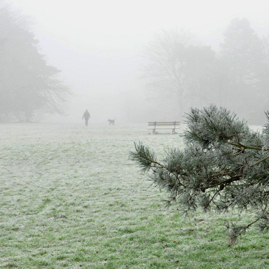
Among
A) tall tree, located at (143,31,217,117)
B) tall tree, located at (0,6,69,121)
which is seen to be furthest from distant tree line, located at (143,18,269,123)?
tall tree, located at (0,6,69,121)

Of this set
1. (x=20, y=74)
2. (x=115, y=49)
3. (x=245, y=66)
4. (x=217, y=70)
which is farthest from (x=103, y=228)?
(x=115, y=49)

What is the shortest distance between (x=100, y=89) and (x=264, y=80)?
190ft

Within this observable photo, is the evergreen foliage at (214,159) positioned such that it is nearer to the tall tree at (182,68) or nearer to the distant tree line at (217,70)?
the distant tree line at (217,70)

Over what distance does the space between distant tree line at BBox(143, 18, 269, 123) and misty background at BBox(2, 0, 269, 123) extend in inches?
36.2

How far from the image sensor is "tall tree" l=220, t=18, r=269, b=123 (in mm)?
38406

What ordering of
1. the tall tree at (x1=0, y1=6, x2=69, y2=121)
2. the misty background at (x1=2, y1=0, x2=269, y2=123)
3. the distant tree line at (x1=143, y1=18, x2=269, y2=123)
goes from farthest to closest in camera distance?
the misty background at (x1=2, y1=0, x2=269, y2=123), the distant tree line at (x1=143, y1=18, x2=269, y2=123), the tall tree at (x1=0, y1=6, x2=69, y2=121)

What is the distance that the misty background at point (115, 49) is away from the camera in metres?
48.3

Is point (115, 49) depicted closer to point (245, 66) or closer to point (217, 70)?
point (245, 66)

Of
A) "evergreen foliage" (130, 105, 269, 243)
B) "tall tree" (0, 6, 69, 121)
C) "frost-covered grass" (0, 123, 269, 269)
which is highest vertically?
"tall tree" (0, 6, 69, 121)

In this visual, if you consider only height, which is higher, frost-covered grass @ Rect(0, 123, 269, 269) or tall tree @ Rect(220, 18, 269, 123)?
tall tree @ Rect(220, 18, 269, 123)

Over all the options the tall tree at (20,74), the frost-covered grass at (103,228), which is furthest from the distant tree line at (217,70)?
the frost-covered grass at (103,228)

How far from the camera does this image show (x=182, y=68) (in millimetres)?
39938

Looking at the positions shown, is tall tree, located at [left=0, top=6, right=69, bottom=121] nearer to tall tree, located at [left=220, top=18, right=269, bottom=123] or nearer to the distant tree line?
the distant tree line

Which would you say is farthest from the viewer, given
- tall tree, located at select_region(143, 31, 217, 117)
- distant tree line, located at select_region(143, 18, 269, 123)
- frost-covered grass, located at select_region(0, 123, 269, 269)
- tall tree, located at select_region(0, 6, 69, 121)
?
tall tree, located at select_region(143, 31, 217, 117)
